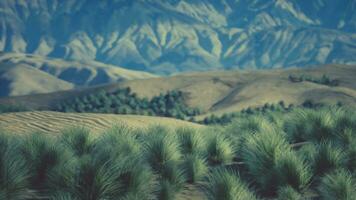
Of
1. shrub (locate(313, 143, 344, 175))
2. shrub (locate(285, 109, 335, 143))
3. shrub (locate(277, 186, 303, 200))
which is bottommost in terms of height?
shrub (locate(277, 186, 303, 200))

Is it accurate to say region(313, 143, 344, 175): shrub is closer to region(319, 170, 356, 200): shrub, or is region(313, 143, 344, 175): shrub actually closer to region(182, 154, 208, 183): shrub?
region(319, 170, 356, 200): shrub

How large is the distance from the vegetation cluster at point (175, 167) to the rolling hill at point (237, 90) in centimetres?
4507

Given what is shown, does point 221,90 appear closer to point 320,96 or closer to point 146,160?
point 320,96

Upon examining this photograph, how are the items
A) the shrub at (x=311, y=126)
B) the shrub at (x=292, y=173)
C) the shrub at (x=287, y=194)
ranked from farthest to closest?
the shrub at (x=311, y=126) → the shrub at (x=292, y=173) → the shrub at (x=287, y=194)

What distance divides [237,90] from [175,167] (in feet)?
214

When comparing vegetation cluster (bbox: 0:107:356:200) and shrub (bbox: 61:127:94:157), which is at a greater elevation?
shrub (bbox: 61:127:94:157)

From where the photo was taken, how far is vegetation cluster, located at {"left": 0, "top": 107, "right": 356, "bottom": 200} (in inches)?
300

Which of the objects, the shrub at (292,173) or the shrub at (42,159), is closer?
the shrub at (292,173)

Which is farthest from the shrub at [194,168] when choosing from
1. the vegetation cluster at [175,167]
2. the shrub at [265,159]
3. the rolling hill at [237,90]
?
the rolling hill at [237,90]

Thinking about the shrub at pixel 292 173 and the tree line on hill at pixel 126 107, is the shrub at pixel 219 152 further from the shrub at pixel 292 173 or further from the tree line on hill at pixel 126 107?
the tree line on hill at pixel 126 107

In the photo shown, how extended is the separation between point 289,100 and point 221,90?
17.6 meters

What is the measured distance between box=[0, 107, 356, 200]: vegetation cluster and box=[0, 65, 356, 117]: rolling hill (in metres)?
45.1

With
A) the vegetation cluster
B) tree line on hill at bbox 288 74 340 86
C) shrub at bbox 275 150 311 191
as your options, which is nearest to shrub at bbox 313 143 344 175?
the vegetation cluster

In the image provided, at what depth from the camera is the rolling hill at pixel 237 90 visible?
2396 inches
